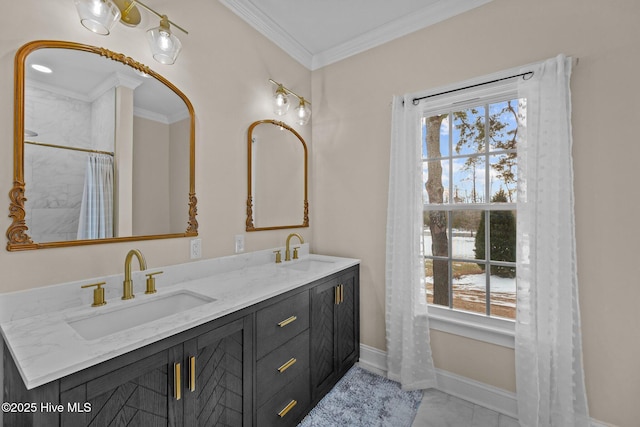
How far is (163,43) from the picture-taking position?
4.69 ft

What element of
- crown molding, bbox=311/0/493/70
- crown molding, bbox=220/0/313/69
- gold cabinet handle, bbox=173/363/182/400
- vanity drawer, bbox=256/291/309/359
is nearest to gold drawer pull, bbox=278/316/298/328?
vanity drawer, bbox=256/291/309/359

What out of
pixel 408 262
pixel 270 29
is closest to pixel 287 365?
pixel 408 262

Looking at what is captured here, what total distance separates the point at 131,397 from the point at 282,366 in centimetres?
77

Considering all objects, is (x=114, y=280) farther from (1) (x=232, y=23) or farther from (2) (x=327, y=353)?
(1) (x=232, y=23)

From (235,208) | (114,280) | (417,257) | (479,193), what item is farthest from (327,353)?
(479,193)

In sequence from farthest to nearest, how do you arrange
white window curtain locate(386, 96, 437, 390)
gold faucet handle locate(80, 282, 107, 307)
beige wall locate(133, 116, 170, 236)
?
white window curtain locate(386, 96, 437, 390) < beige wall locate(133, 116, 170, 236) < gold faucet handle locate(80, 282, 107, 307)

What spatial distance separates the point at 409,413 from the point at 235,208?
1786mm

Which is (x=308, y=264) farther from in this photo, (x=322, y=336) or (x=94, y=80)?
(x=94, y=80)

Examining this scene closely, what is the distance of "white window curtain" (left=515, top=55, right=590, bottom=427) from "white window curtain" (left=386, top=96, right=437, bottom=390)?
0.59 m

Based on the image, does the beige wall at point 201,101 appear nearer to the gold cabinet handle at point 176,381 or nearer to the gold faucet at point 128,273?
the gold faucet at point 128,273

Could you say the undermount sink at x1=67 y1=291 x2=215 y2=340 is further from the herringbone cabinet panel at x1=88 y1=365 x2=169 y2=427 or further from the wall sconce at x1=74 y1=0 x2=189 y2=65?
the wall sconce at x1=74 y1=0 x2=189 y2=65

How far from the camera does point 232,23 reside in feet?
6.49

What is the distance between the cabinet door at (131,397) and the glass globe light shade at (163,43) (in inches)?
55.1

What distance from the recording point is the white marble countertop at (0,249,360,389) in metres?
0.81
